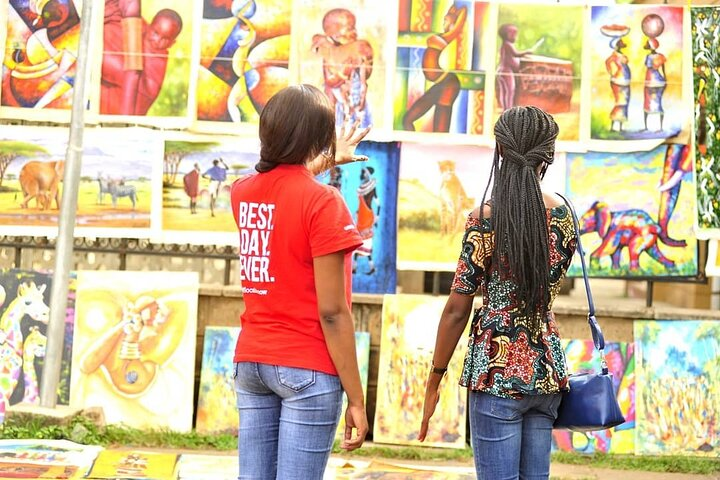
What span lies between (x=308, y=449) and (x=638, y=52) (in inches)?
164

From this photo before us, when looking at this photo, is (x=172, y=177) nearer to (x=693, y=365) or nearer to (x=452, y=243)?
(x=452, y=243)

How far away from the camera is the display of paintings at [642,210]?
20.5 feet

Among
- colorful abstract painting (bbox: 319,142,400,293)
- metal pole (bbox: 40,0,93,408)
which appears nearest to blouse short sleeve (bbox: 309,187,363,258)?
metal pole (bbox: 40,0,93,408)

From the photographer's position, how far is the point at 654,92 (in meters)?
6.23

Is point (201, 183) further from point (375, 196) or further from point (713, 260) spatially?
point (713, 260)

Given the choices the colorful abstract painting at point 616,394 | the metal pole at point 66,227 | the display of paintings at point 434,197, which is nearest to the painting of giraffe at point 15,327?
the metal pole at point 66,227

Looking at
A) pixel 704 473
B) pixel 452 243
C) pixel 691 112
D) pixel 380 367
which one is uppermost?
pixel 691 112

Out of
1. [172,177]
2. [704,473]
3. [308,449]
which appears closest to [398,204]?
[172,177]

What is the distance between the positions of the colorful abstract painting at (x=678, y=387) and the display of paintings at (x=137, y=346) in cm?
255

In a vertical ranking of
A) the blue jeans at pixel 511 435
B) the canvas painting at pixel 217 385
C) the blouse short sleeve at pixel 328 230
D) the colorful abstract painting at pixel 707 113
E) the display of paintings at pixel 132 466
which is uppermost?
the colorful abstract painting at pixel 707 113

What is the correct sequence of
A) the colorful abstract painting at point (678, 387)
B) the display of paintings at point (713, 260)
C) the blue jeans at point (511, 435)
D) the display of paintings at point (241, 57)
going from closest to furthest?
1. the blue jeans at point (511, 435)
2. the colorful abstract painting at point (678, 387)
3. the display of paintings at point (713, 260)
4. the display of paintings at point (241, 57)

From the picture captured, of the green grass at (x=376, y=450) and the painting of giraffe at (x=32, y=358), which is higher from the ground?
the painting of giraffe at (x=32, y=358)

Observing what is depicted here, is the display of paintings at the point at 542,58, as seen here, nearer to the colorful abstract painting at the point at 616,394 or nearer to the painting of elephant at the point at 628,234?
the painting of elephant at the point at 628,234

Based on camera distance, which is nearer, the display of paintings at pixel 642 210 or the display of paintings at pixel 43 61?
the display of paintings at pixel 642 210
